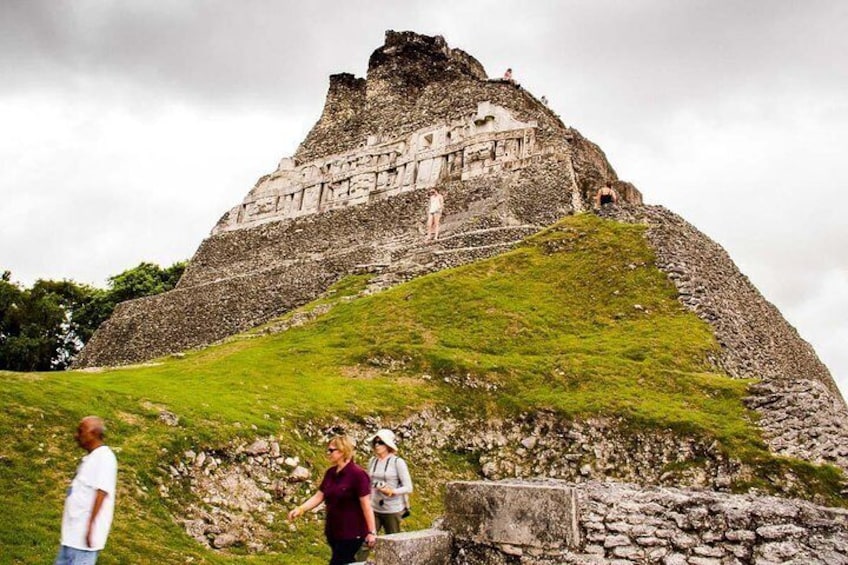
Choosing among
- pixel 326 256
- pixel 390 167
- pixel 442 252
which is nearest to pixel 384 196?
pixel 390 167

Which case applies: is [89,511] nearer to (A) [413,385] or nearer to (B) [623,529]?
(B) [623,529]

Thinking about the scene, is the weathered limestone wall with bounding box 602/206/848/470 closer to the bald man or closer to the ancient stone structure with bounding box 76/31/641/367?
the ancient stone structure with bounding box 76/31/641/367

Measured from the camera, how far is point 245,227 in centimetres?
4591

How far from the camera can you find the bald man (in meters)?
6.56

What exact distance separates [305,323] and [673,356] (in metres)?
11.7

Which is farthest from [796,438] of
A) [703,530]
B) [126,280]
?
[126,280]

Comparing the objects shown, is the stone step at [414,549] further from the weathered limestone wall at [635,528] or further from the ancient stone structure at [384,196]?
the ancient stone structure at [384,196]

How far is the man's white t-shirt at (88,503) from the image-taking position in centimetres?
657

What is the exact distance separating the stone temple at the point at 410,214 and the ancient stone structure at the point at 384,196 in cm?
9

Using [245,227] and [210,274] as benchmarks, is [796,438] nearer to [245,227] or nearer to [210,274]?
[210,274]

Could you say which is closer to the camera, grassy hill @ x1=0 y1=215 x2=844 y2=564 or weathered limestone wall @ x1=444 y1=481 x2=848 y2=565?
weathered limestone wall @ x1=444 y1=481 x2=848 y2=565

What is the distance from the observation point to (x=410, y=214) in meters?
37.2

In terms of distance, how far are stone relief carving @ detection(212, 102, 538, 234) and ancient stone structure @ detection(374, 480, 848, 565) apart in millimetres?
28178

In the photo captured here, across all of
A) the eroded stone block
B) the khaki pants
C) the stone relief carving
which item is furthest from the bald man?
the stone relief carving
